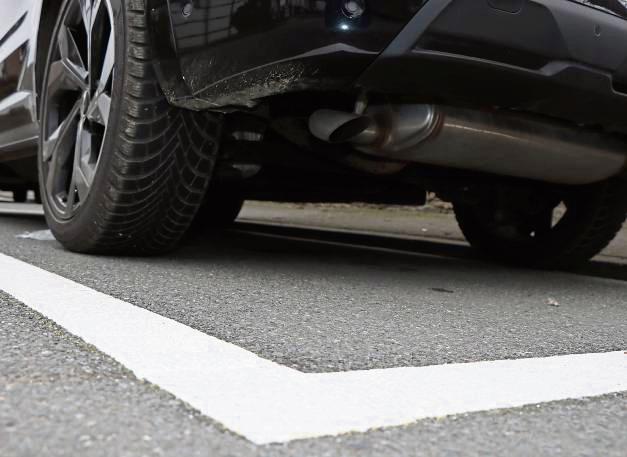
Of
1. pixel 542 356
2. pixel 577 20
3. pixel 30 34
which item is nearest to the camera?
pixel 542 356

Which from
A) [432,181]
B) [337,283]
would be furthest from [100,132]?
[432,181]

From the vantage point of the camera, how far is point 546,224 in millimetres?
3207

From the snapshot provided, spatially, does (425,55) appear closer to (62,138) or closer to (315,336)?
(315,336)

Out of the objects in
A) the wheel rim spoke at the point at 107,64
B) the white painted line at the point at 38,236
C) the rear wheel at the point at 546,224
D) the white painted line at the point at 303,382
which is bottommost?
the white painted line at the point at 38,236

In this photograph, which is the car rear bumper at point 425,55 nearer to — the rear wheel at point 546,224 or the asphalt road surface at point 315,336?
the asphalt road surface at point 315,336

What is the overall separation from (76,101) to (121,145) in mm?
589

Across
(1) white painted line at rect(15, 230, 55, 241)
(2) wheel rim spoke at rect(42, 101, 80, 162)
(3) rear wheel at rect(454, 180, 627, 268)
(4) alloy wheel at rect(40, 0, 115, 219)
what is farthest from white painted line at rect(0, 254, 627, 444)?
(1) white painted line at rect(15, 230, 55, 241)

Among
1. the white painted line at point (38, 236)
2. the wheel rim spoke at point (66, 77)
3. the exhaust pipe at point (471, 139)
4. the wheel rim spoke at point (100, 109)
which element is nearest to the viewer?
the exhaust pipe at point (471, 139)

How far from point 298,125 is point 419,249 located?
181 centimetres

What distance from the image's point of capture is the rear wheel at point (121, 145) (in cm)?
215

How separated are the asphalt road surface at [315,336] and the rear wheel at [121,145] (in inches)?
5.5

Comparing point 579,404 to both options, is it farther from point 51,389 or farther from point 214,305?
point 214,305

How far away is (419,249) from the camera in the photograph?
12.8 ft

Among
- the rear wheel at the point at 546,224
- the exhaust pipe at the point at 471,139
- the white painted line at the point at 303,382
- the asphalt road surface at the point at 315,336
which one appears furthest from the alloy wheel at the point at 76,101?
the rear wheel at the point at 546,224
